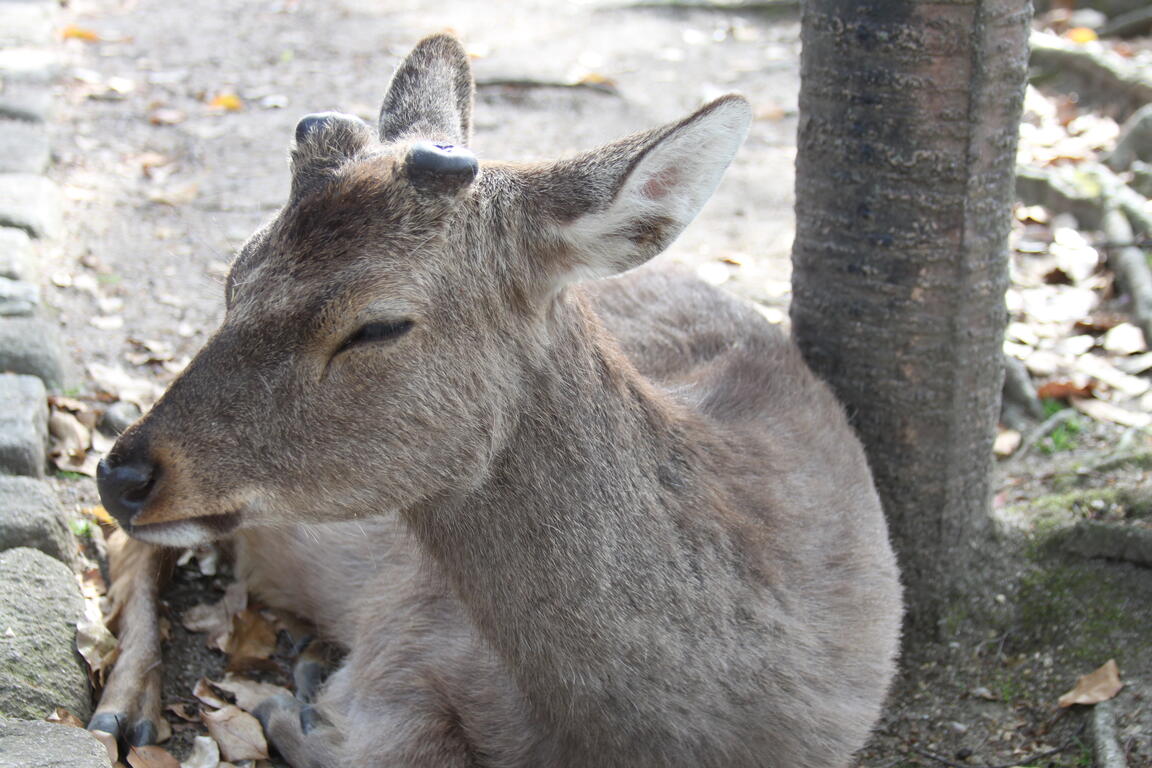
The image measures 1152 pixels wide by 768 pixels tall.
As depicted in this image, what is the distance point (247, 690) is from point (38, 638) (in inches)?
26.7

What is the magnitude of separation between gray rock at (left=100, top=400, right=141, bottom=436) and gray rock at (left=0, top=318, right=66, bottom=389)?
0.22 meters

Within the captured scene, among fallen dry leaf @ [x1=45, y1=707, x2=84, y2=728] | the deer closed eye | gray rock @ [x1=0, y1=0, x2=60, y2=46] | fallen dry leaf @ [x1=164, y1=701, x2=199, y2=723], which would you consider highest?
the deer closed eye

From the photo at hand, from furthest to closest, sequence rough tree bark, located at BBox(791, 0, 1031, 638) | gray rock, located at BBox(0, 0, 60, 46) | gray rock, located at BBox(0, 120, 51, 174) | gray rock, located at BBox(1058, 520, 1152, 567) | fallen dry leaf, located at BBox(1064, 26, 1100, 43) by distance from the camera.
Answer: fallen dry leaf, located at BBox(1064, 26, 1100, 43) < gray rock, located at BBox(0, 0, 60, 46) < gray rock, located at BBox(0, 120, 51, 174) < gray rock, located at BBox(1058, 520, 1152, 567) < rough tree bark, located at BBox(791, 0, 1031, 638)

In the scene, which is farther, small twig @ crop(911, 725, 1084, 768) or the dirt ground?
the dirt ground

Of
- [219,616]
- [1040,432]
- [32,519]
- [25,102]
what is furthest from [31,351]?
[1040,432]

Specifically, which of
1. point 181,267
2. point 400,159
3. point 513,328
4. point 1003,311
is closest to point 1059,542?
point 1003,311

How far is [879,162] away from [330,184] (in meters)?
1.70

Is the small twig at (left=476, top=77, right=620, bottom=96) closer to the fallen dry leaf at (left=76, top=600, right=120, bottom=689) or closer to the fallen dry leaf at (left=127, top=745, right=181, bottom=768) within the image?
the fallen dry leaf at (left=76, top=600, right=120, bottom=689)

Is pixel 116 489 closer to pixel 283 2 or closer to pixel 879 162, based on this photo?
pixel 879 162

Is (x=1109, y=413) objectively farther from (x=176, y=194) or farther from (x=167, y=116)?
(x=167, y=116)

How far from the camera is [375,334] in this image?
2.76 metres

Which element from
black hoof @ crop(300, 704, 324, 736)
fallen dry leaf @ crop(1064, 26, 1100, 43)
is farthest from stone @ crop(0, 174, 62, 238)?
fallen dry leaf @ crop(1064, 26, 1100, 43)

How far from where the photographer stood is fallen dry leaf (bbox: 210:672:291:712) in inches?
152

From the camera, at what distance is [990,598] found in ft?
13.8
